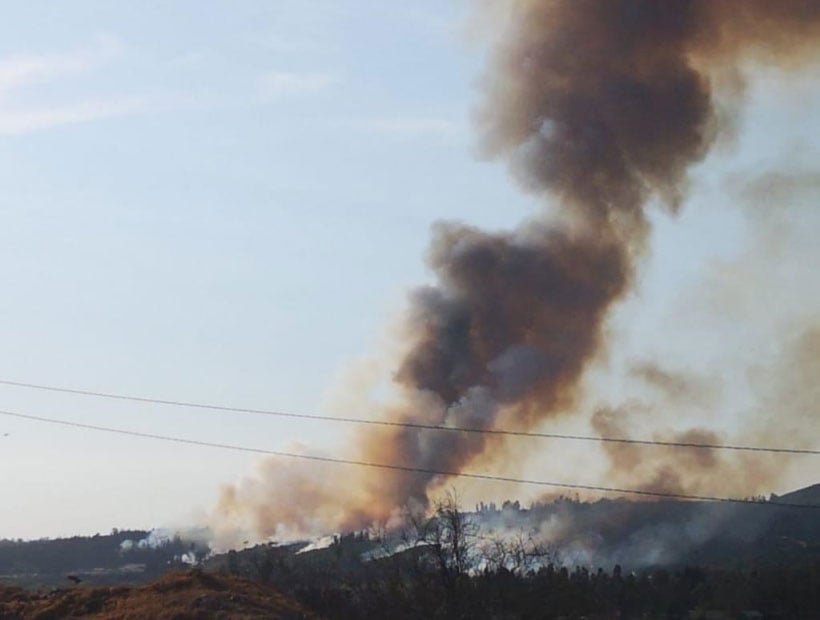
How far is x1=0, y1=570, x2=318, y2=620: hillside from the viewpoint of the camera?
55.2 meters

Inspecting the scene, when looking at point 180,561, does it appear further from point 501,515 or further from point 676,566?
point 676,566

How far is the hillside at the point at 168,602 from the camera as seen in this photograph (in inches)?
2175

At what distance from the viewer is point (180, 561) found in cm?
16225

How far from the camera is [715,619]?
82.3 metres

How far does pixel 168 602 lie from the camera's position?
56344mm

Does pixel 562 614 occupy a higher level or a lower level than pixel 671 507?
lower

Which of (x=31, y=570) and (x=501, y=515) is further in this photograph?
(x=31, y=570)

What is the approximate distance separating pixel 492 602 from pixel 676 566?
72030 mm

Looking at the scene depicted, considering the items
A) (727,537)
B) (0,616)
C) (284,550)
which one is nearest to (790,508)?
(727,537)

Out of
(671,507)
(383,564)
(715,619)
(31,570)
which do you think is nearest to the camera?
(715,619)

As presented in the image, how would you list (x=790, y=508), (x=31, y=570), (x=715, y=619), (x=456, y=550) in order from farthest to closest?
(x=31, y=570)
(x=790, y=508)
(x=715, y=619)
(x=456, y=550)

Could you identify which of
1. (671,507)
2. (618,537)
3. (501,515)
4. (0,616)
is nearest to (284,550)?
(501,515)

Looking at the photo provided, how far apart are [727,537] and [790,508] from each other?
1882 cm

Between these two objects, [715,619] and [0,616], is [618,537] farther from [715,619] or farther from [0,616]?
[0,616]
